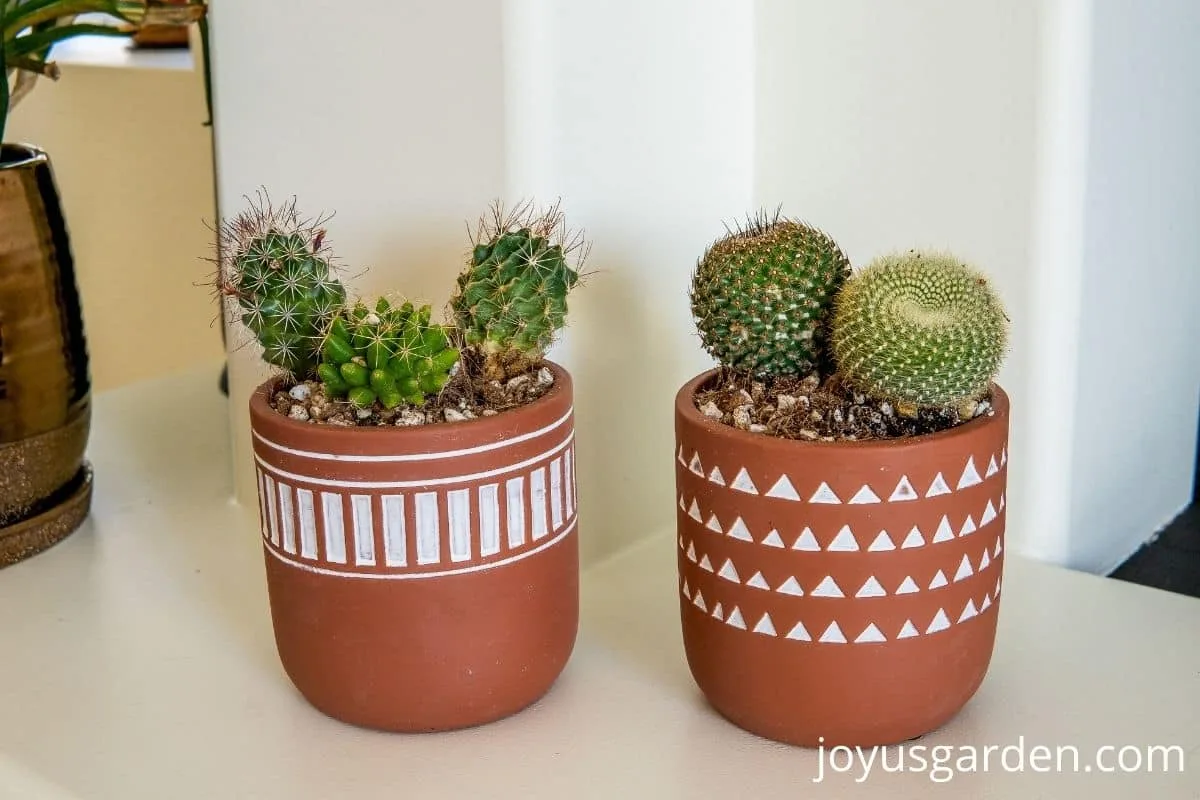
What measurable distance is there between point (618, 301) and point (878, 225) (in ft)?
0.66

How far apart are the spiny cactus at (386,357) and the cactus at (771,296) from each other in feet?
0.49

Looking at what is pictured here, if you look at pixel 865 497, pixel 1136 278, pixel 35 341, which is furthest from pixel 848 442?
pixel 35 341

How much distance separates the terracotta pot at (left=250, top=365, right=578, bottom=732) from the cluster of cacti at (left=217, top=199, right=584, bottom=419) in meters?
0.03

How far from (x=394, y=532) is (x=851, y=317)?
266 mm

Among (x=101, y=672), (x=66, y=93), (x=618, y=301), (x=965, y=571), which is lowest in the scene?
(x=101, y=672)

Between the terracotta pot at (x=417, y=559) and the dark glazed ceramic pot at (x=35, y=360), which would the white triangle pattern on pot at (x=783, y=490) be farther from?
the dark glazed ceramic pot at (x=35, y=360)

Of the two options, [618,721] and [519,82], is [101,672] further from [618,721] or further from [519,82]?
[519,82]

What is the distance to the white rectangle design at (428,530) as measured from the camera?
0.70 metres

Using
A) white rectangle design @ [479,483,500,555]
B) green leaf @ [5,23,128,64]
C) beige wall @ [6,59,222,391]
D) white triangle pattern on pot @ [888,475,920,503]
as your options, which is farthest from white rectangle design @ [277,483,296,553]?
beige wall @ [6,59,222,391]

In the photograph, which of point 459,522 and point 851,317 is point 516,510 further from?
point 851,317

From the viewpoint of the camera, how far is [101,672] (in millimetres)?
827

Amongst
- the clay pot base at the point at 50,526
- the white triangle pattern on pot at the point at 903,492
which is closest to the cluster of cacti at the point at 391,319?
the white triangle pattern on pot at the point at 903,492

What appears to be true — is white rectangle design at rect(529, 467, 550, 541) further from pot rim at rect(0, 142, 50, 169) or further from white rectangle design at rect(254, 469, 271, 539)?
pot rim at rect(0, 142, 50, 169)

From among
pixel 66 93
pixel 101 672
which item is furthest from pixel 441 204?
pixel 66 93
